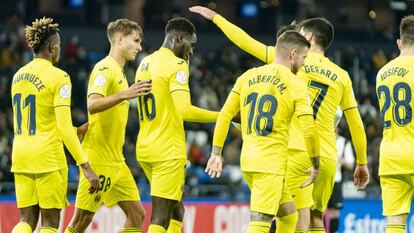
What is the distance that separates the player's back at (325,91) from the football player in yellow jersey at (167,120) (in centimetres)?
113

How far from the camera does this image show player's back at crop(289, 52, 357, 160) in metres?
11.6

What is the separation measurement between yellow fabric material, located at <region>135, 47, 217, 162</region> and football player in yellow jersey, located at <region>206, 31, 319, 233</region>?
78cm

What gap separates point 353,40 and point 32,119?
2267 centimetres

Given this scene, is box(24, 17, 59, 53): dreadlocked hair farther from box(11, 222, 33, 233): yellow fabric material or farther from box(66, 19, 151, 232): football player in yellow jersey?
box(11, 222, 33, 233): yellow fabric material

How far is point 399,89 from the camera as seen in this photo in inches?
427

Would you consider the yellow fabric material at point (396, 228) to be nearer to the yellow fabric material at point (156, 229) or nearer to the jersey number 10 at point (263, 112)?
the jersey number 10 at point (263, 112)

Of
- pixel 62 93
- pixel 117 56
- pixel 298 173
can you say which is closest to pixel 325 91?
pixel 298 173

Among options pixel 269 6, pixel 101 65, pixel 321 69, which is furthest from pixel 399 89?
pixel 269 6

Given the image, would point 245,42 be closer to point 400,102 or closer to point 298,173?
point 298,173

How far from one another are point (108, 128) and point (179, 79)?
977 mm

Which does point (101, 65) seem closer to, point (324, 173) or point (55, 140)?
point (55, 140)

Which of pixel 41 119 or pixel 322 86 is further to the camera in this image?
pixel 322 86

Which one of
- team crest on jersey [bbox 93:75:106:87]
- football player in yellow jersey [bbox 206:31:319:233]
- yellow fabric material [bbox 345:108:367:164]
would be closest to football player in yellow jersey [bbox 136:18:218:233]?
team crest on jersey [bbox 93:75:106:87]

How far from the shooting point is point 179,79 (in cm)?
1113
